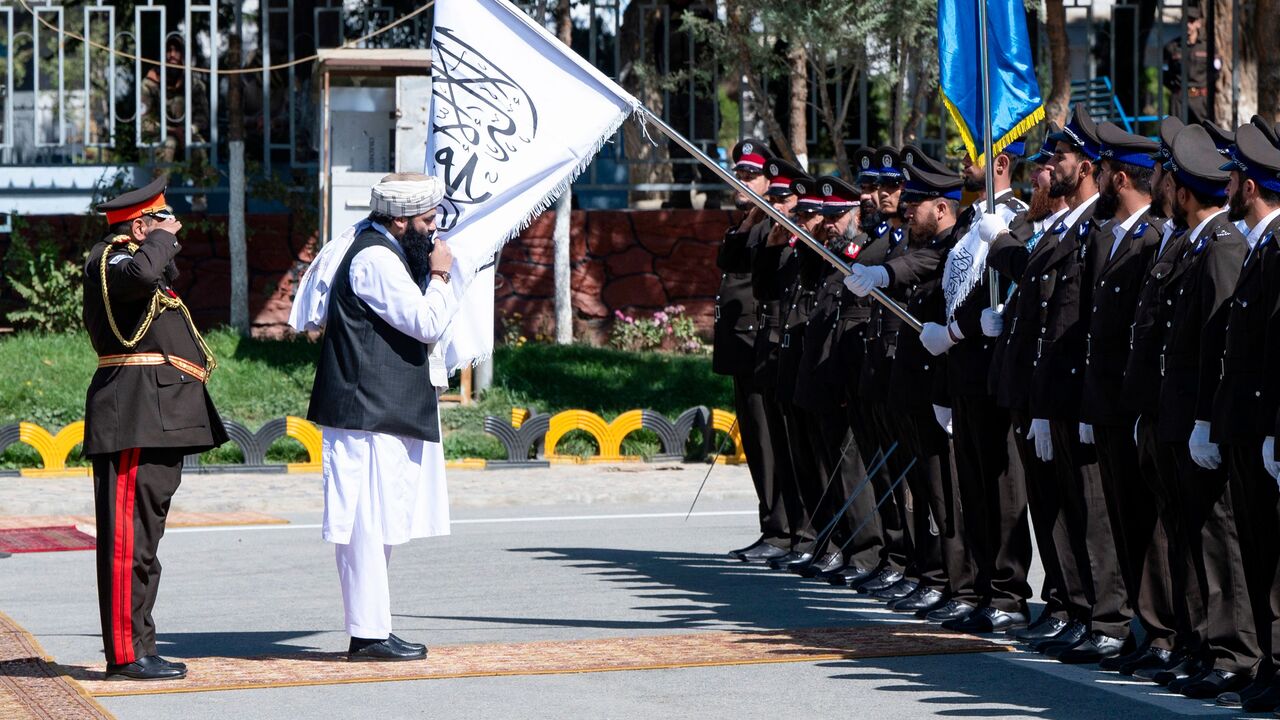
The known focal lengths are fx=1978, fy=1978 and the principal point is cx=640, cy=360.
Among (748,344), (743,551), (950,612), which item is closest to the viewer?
(950,612)

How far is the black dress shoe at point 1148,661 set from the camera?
757 centimetres

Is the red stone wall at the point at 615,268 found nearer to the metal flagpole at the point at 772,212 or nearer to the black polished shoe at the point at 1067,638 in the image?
the metal flagpole at the point at 772,212

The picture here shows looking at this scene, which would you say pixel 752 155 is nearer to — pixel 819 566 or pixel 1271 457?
pixel 819 566

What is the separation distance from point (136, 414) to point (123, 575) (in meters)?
0.61

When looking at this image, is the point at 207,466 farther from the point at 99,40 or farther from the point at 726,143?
the point at 726,143

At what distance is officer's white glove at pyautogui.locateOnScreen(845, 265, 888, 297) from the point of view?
951cm

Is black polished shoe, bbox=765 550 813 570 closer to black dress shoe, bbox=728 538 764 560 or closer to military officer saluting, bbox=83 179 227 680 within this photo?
black dress shoe, bbox=728 538 764 560

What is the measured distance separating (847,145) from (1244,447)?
14.8 meters

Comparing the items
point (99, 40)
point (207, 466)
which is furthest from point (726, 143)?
point (207, 466)

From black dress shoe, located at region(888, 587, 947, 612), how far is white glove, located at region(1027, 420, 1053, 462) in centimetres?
140

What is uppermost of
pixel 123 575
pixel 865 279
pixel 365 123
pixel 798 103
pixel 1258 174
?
pixel 798 103

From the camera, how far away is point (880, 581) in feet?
33.1

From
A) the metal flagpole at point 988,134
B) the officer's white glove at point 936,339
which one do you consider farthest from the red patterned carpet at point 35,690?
the metal flagpole at point 988,134

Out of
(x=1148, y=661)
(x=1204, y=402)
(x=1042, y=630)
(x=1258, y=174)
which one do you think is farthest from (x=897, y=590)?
(x=1258, y=174)
